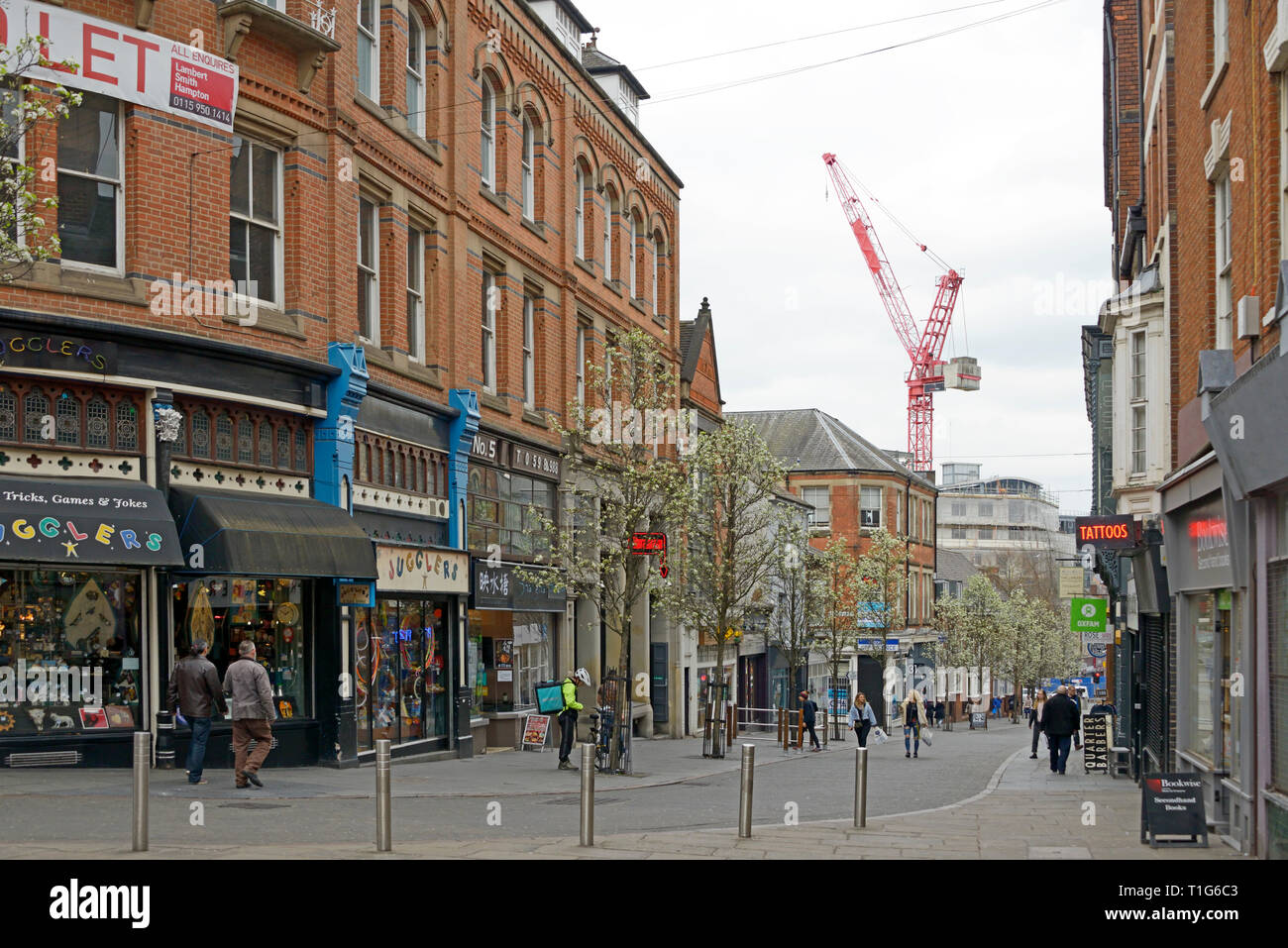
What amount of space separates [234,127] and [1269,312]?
13.5 meters

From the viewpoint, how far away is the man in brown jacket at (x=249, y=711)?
16281 millimetres

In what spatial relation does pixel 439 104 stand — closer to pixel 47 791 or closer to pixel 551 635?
pixel 551 635

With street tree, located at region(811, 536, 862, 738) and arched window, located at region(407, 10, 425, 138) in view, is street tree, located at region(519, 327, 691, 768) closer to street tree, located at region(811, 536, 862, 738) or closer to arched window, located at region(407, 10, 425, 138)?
arched window, located at region(407, 10, 425, 138)

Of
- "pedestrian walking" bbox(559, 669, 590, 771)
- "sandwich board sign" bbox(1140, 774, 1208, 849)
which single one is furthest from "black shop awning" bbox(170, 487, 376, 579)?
"sandwich board sign" bbox(1140, 774, 1208, 849)

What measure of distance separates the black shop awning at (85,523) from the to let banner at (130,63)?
186 inches

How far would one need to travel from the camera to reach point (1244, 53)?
44.8 feet

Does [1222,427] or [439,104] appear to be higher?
[439,104]

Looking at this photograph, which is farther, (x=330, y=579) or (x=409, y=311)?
(x=409, y=311)

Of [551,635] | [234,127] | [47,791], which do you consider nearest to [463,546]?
[551,635]

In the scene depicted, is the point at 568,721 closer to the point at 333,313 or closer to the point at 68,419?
the point at 333,313

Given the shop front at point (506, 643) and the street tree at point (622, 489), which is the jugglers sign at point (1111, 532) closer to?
the street tree at point (622, 489)

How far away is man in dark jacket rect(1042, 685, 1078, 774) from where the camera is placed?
26.4m
